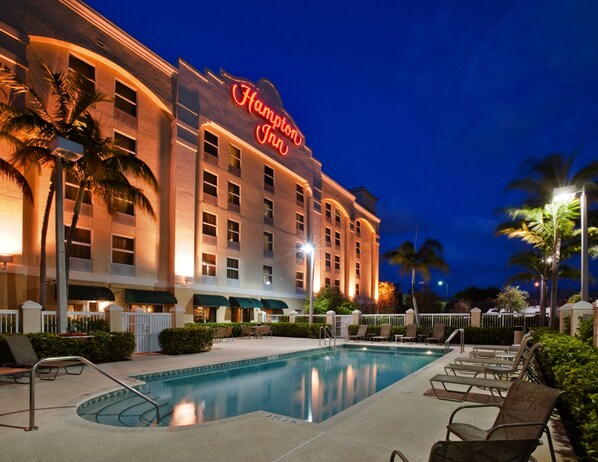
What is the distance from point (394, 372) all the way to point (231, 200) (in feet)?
63.7

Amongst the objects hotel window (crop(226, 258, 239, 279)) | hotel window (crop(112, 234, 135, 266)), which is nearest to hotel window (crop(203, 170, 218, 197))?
hotel window (crop(226, 258, 239, 279))

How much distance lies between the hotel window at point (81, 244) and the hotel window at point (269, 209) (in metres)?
14.9

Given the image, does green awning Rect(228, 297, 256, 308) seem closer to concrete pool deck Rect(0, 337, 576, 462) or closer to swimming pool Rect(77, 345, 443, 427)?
swimming pool Rect(77, 345, 443, 427)

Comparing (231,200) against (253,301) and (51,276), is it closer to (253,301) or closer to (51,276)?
(253,301)

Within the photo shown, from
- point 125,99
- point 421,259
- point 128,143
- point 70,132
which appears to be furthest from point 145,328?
point 421,259

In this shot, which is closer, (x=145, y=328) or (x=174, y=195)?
(x=145, y=328)

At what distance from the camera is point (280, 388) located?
9.48 meters

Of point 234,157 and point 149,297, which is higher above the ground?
point 234,157

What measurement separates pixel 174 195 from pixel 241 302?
29.0 feet

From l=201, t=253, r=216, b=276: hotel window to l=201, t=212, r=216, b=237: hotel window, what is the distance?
1484mm

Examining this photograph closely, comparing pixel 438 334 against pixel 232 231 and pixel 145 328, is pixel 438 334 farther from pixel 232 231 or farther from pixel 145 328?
pixel 232 231

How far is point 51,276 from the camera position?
1738cm

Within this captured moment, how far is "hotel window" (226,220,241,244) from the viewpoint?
91.8ft

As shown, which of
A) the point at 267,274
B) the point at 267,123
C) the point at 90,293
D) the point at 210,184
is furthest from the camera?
the point at 267,123
